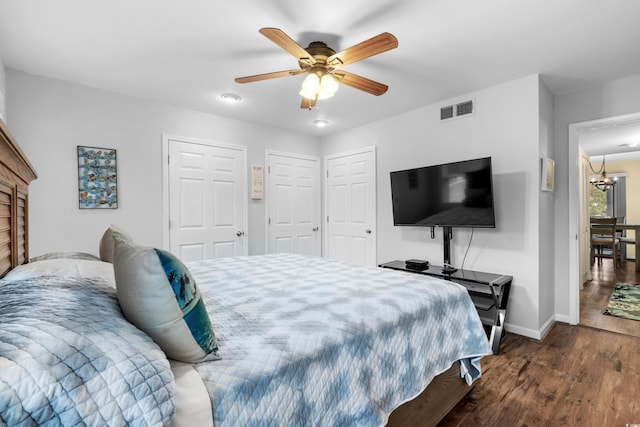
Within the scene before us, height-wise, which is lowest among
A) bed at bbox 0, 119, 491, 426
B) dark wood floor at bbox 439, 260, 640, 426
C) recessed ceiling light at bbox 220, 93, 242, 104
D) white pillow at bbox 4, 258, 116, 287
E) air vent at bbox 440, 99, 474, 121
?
dark wood floor at bbox 439, 260, 640, 426

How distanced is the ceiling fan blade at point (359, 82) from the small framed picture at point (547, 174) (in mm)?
1789

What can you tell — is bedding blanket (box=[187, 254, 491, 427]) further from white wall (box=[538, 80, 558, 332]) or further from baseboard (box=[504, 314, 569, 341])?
white wall (box=[538, 80, 558, 332])

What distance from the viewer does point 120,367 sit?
67cm

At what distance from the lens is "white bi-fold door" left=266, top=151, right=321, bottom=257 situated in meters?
4.52

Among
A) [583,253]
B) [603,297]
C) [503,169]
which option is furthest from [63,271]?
[583,253]

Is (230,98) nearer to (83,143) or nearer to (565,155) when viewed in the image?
(83,143)

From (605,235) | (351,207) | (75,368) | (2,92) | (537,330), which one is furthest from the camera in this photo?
(605,235)

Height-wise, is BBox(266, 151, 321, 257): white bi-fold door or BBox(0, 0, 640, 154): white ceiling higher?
BBox(0, 0, 640, 154): white ceiling

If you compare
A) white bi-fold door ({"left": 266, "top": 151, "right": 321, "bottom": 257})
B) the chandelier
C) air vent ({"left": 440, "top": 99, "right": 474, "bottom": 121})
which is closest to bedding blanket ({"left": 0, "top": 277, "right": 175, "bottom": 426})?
air vent ({"left": 440, "top": 99, "right": 474, "bottom": 121})

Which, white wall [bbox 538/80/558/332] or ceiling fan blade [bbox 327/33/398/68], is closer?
ceiling fan blade [bbox 327/33/398/68]

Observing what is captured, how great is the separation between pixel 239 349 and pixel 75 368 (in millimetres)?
481

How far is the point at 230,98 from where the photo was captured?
342 cm

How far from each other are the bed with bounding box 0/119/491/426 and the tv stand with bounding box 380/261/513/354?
1.02m

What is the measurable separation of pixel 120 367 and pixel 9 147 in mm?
1092
